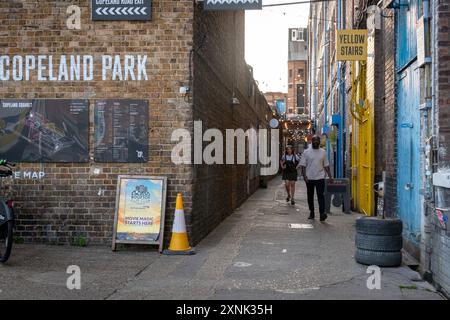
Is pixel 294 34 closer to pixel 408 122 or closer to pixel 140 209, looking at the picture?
pixel 408 122

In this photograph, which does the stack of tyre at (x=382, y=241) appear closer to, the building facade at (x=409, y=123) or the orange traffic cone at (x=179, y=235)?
the building facade at (x=409, y=123)

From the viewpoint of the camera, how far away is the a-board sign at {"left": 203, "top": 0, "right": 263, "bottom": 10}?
27.2 ft

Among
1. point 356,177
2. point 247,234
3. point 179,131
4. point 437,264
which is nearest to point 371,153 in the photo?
point 356,177

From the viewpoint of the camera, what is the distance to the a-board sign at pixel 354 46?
43.1 ft

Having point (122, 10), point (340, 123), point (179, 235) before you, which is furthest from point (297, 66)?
point (179, 235)

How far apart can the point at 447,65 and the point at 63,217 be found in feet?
Answer: 19.4

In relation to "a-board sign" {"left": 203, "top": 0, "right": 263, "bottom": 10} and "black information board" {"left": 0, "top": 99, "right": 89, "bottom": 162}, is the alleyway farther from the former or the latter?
"a-board sign" {"left": 203, "top": 0, "right": 263, "bottom": 10}

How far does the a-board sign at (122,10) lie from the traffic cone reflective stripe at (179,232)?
111 inches

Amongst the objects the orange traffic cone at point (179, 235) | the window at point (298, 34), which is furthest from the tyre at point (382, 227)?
the window at point (298, 34)

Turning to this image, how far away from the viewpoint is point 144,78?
345 inches

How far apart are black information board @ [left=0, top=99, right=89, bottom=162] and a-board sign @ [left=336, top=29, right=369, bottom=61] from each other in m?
6.83

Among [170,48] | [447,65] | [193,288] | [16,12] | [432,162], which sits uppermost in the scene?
[16,12]

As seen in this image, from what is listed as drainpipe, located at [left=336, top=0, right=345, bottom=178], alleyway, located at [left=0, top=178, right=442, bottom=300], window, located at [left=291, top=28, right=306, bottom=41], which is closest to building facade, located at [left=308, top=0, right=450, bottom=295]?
alleyway, located at [left=0, top=178, right=442, bottom=300]

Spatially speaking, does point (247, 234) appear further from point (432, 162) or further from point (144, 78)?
point (432, 162)
